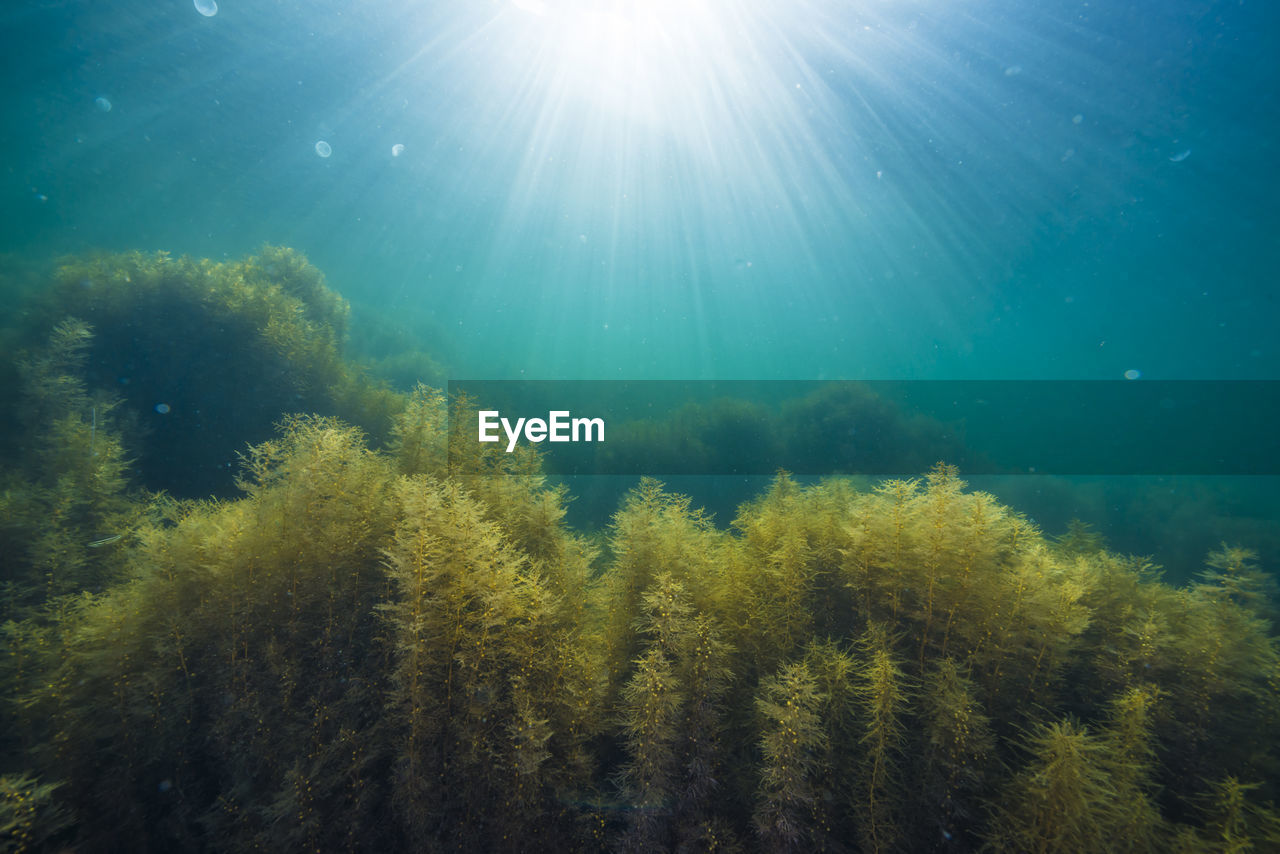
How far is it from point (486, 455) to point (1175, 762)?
7.97 m

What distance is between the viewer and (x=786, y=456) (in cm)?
1525

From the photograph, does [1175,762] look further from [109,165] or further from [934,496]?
[109,165]

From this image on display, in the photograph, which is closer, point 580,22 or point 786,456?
point 786,456

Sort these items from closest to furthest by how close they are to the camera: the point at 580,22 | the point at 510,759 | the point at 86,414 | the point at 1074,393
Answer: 1. the point at 510,759
2. the point at 86,414
3. the point at 580,22
4. the point at 1074,393

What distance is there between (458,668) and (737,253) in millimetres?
68441

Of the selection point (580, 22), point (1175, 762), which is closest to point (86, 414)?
point (1175, 762)

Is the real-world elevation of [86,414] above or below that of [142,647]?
above

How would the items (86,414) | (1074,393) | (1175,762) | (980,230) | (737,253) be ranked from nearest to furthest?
1. (1175,762)
2. (86,414)
3. (1074,393)
4. (980,230)
5. (737,253)

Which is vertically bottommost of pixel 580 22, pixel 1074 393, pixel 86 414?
pixel 86 414

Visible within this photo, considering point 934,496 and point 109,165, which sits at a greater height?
point 109,165

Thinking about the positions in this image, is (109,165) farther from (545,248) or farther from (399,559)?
(399,559)

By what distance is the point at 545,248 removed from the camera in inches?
2621

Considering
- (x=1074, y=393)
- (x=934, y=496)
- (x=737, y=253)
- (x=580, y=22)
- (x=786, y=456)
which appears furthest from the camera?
(x=737, y=253)

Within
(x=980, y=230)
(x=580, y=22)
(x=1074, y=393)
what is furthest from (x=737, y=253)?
(x=1074, y=393)
